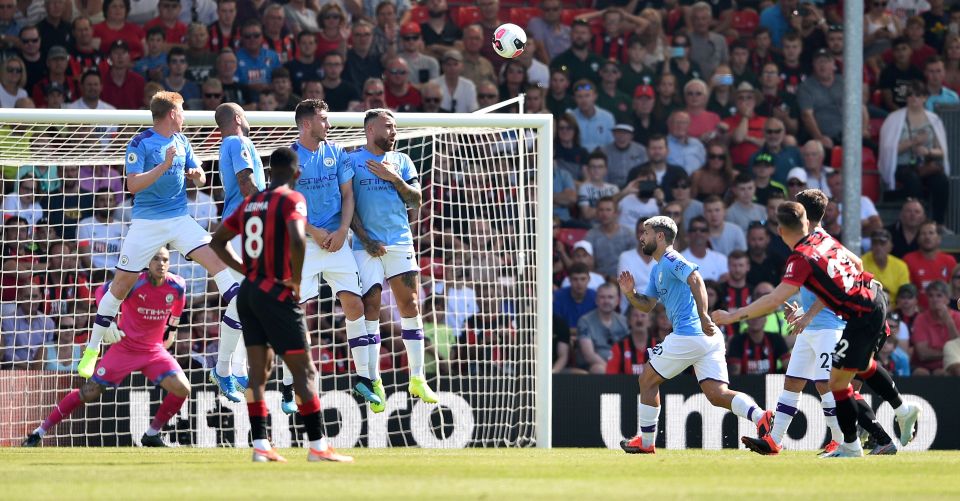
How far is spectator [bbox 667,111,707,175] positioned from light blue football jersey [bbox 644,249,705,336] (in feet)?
24.5

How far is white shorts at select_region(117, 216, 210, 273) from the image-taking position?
495 inches

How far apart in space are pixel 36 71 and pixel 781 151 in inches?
392

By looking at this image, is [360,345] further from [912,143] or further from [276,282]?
[912,143]

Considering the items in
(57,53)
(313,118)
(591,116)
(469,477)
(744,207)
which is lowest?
(469,477)

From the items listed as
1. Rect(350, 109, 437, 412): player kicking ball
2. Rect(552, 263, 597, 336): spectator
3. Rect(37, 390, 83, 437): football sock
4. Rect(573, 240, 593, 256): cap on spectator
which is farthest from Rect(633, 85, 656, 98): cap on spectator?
Rect(37, 390, 83, 437): football sock

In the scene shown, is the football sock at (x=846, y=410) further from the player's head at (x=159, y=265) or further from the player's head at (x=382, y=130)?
the player's head at (x=159, y=265)

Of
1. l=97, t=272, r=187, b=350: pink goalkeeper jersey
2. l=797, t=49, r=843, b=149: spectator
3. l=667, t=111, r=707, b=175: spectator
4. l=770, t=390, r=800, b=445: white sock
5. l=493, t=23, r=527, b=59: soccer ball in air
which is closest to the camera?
l=770, t=390, r=800, b=445: white sock

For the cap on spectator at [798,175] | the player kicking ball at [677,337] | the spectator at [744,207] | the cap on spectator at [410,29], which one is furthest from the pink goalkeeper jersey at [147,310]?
the cap on spectator at [798,175]

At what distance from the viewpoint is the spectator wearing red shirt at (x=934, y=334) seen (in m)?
18.0

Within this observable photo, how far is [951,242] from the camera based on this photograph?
20.0m

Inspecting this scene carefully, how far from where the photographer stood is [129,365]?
44.8ft

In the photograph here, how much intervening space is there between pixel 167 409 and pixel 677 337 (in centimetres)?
485

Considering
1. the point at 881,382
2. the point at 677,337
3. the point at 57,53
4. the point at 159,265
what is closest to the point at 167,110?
the point at 159,265

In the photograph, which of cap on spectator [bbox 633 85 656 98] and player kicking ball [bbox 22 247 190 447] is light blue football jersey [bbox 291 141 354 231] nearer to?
player kicking ball [bbox 22 247 190 447]
